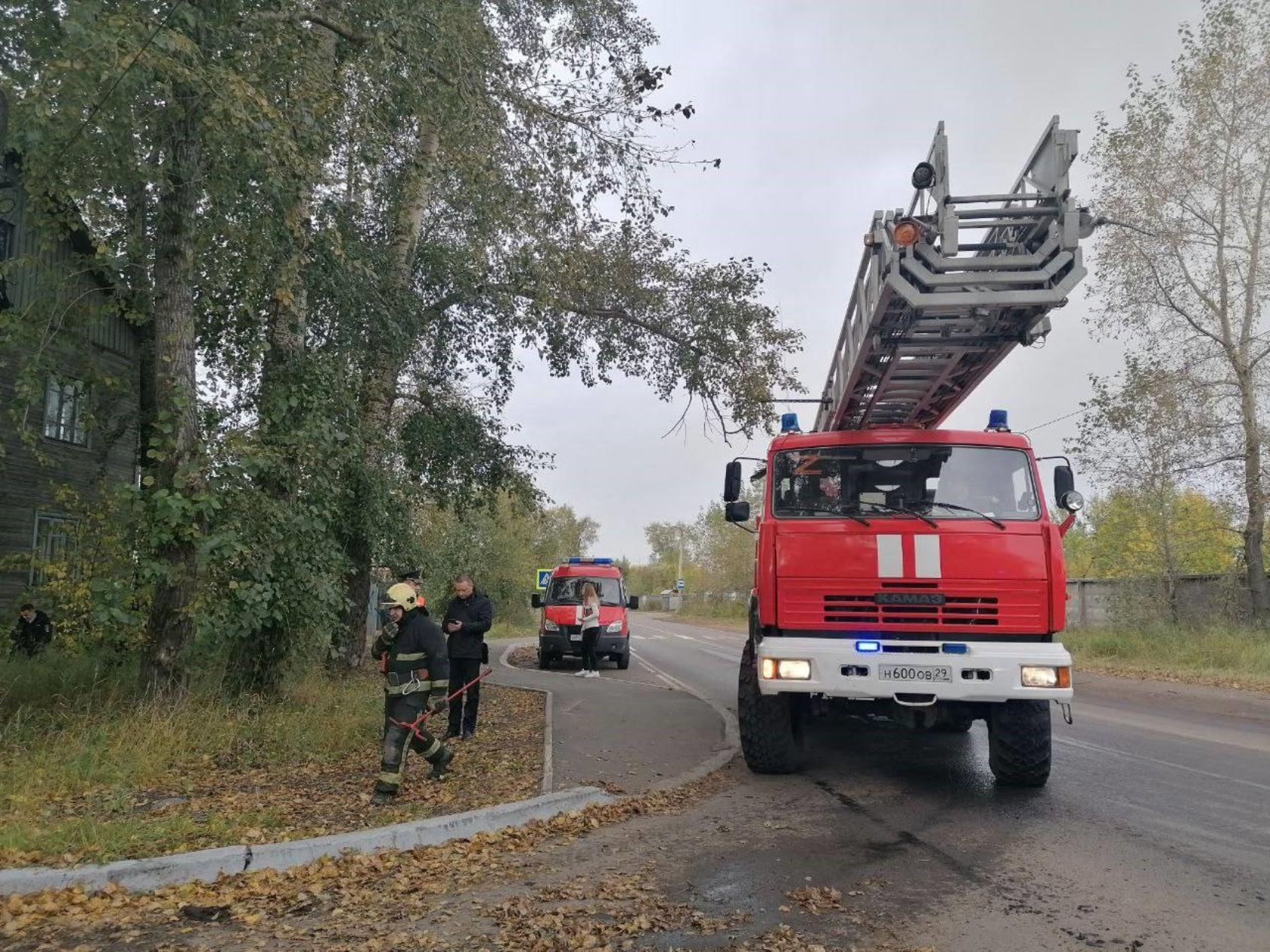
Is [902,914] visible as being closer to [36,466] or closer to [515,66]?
[515,66]

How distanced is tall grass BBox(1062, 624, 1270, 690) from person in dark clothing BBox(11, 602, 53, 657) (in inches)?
768

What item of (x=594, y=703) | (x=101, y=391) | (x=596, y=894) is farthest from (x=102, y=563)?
(x=596, y=894)

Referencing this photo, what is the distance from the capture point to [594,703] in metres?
12.0

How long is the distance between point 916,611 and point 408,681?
12.8 feet

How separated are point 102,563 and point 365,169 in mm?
5388

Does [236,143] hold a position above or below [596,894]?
above

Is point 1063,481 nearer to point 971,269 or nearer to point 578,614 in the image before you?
point 971,269

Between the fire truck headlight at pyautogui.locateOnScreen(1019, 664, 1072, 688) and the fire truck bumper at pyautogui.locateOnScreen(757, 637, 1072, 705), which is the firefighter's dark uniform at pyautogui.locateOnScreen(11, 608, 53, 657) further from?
the fire truck headlight at pyautogui.locateOnScreen(1019, 664, 1072, 688)

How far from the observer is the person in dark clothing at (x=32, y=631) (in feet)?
41.6

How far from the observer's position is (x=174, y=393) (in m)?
8.51

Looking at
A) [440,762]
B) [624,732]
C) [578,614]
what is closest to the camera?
[440,762]

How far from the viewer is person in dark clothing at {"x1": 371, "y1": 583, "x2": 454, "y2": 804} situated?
6688 millimetres

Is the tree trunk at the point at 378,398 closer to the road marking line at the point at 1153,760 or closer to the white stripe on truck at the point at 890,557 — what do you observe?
the white stripe on truck at the point at 890,557

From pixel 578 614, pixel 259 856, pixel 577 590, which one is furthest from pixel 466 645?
pixel 577 590
